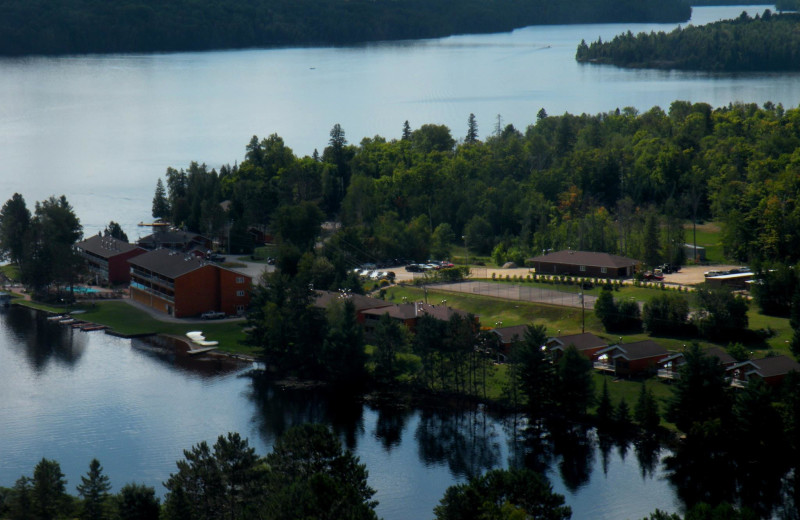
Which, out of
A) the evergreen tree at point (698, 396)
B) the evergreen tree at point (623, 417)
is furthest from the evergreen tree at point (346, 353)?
the evergreen tree at point (698, 396)

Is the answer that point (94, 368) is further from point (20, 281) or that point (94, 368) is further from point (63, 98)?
point (63, 98)

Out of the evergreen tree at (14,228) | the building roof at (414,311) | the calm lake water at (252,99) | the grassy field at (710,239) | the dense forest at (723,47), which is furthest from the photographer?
the dense forest at (723,47)

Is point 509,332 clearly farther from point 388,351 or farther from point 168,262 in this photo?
point 168,262

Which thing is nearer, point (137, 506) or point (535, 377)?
point (137, 506)

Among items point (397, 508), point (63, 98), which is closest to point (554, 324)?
point (397, 508)

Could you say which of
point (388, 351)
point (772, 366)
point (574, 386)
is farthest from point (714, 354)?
point (388, 351)

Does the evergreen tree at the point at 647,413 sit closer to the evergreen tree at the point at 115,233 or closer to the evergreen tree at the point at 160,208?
the evergreen tree at the point at 115,233
